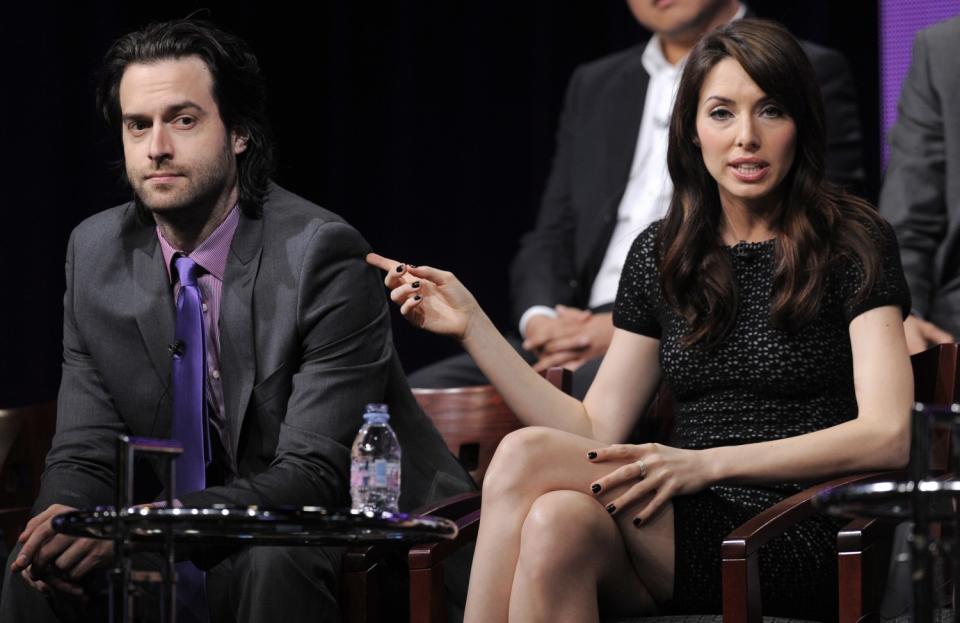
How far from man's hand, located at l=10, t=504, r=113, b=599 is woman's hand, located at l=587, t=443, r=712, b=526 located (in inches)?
29.3

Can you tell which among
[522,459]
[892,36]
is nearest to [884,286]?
[522,459]

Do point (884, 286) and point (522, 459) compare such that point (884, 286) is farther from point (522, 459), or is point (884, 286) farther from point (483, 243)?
point (483, 243)

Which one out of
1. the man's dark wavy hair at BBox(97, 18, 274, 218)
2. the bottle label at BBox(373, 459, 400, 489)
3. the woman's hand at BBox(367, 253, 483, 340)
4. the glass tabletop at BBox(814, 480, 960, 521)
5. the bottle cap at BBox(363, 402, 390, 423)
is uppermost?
the man's dark wavy hair at BBox(97, 18, 274, 218)

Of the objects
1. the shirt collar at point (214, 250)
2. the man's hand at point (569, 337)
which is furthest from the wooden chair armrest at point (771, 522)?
the man's hand at point (569, 337)

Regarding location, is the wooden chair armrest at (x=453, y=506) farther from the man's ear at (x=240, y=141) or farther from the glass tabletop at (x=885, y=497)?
the glass tabletop at (x=885, y=497)

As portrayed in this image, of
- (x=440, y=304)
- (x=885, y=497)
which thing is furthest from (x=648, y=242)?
(x=885, y=497)

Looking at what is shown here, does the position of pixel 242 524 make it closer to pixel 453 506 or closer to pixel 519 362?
pixel 453 506

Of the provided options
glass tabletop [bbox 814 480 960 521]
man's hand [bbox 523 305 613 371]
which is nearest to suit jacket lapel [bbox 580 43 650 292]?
man's hand [bbox 523 305 613 371]

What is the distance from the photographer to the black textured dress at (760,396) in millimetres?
2197

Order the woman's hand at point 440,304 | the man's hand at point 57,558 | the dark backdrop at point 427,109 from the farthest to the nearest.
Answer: the dark backdrop at point 427,109
the woman's hand at point 440,304
the man's hand at point 57,558

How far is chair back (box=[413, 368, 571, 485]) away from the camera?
2.80 meters

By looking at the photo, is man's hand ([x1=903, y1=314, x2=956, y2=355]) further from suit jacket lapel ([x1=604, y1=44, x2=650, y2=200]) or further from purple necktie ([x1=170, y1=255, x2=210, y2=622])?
purple necktie ([x1=170, y1=255, x2=210, y2=622])

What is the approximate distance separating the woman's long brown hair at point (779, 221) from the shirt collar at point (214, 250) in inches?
29.1

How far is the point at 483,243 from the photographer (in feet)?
14.7
